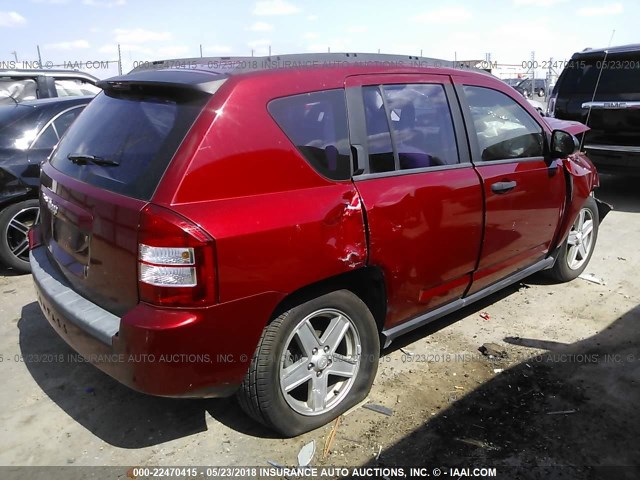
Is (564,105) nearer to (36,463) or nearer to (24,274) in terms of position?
(24,274)

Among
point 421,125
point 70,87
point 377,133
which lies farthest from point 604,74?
point 70,87

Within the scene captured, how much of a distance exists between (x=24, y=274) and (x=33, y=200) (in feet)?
2.31

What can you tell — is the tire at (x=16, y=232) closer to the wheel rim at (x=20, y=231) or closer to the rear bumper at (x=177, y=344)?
the wheel rim at (x=20, y=231)

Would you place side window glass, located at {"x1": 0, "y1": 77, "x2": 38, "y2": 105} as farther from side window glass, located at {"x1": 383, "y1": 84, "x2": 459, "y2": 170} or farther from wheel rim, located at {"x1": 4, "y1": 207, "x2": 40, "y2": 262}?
side window glass, located at {"x1": 383, "y1": 84, "x2": 459, "y2": 170}

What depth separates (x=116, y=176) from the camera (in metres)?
2.54

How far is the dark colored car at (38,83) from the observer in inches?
315

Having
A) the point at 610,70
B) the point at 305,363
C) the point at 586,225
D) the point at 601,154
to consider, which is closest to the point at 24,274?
the point at 305,363

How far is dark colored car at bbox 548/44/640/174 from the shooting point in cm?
686

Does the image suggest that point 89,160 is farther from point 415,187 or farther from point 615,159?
point 615,159

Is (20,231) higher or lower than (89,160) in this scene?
lower

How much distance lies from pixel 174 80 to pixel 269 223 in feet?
2.75

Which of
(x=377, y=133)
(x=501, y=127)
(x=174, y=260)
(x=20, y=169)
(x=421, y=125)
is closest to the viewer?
(x=174, y=260)

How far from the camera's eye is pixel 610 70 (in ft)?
23.7

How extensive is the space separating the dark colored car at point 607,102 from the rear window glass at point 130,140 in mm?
6277
